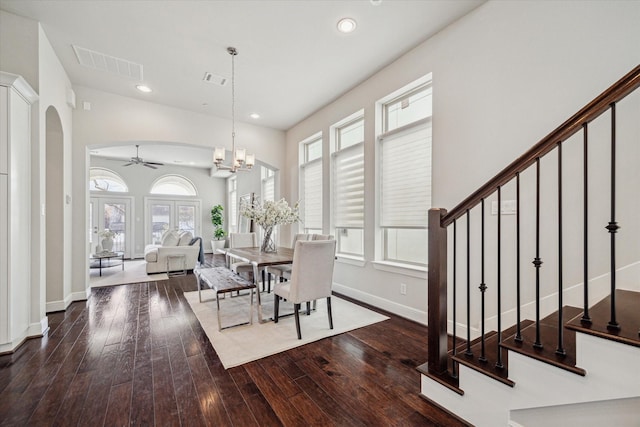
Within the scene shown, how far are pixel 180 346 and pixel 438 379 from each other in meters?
2.21

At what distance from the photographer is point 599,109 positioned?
3.89 feet

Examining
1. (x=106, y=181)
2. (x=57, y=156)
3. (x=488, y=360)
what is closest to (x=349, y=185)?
(x=488, y=360)

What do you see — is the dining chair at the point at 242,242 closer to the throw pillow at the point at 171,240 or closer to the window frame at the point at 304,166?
the window frame at the point at 304,166

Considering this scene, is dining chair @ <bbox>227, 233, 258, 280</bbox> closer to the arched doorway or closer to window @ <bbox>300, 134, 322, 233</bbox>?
window @ <bbox>300, 134, 322, 233</bbox>

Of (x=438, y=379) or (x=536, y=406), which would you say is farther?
(x=438, y=379)

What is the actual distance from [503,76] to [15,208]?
177 inches

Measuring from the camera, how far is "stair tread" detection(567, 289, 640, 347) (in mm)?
1093

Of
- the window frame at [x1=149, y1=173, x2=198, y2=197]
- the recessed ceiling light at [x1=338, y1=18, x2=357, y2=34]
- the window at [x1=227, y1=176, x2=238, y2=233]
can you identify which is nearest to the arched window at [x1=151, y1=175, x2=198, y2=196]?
the window frame at [x1=149, y1=173, x2=198, y2=197]

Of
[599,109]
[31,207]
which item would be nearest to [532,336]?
[599,109]

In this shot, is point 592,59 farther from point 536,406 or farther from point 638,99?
point 536,406

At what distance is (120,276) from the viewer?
576cm

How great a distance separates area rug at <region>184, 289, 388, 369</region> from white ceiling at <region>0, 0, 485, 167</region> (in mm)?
3139

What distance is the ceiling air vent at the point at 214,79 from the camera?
12.3ft

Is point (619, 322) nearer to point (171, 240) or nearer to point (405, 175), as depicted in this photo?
point (405, 175)
